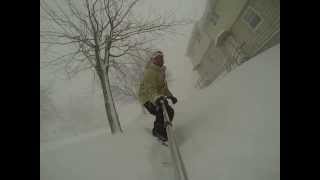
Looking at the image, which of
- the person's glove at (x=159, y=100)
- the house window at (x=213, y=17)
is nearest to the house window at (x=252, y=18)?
the house window at (x=213, y=17)

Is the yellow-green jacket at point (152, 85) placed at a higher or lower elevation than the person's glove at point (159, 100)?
higher

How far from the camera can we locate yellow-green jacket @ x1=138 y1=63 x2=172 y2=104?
7.28 feet

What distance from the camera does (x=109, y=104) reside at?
2.19 m

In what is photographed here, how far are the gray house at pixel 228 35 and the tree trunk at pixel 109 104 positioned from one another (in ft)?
1.53

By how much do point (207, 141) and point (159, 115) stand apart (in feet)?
0.96

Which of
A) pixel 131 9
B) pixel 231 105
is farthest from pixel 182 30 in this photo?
pixel 231 105

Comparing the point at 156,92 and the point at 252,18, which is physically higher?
the point at 252,18

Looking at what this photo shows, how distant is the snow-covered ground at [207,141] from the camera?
7.14 ft

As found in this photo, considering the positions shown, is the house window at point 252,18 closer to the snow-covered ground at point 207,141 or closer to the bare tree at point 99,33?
the snow-covered ground at point 207,141

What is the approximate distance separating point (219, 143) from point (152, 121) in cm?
38

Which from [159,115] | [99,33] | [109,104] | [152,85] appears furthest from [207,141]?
[99,33]

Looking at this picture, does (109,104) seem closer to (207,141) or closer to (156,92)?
(156,92)
